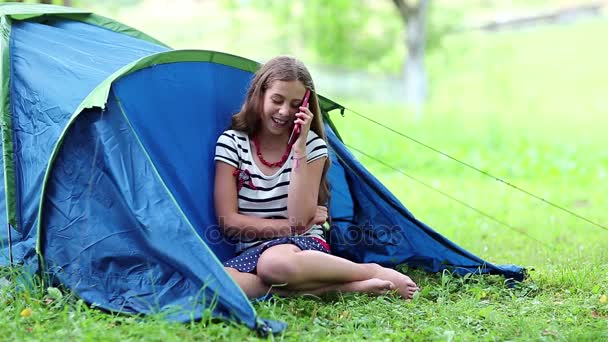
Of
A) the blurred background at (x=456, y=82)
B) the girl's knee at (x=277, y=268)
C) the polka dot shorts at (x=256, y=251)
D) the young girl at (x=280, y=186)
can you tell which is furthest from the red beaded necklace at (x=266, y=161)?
the blurred background at (x=456, y=82)

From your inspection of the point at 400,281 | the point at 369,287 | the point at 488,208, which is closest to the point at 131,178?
the point at 369,287

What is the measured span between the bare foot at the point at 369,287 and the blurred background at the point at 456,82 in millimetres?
2485

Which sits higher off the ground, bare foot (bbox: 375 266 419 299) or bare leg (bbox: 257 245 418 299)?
bare leg (bbox: 257 245 418 299)

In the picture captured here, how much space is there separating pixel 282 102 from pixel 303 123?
0.16 meters

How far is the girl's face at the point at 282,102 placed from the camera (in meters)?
4.32

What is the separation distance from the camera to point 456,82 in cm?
1769

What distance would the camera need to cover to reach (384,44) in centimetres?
1758

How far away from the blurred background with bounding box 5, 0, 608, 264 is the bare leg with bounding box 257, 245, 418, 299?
8.45 ft

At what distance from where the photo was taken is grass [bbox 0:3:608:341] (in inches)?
145

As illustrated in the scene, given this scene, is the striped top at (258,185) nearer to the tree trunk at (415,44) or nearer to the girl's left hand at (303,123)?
the girl's left hand at (303,123)

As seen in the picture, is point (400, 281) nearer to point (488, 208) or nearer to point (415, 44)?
point (488, 208)

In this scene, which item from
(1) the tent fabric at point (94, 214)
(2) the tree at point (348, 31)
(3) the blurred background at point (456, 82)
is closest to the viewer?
(1) the tent fabric at point (94, 214)

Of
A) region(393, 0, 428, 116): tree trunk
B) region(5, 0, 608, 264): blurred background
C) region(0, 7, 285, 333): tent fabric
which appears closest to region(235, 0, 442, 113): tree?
region(5, 0, 608, 264): blurred background

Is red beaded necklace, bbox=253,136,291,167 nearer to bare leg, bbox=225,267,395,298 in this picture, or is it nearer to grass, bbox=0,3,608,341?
bare leg, bbox=225,267,395,298
